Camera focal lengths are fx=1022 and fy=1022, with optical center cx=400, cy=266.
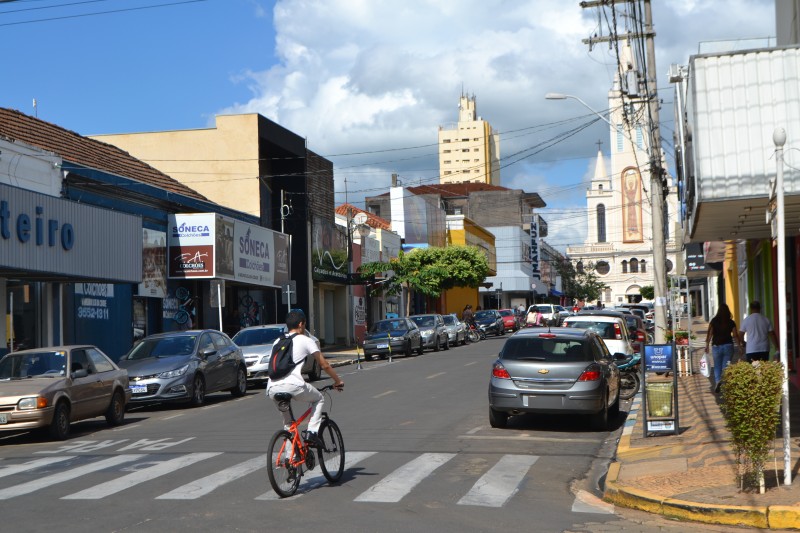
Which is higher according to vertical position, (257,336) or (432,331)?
(257,336)

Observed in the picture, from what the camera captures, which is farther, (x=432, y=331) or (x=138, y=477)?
(x=432, y=331)

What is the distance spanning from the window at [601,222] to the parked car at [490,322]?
82.2 meters

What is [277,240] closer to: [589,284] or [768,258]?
[768,258]

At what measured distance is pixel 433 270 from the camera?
193 ft

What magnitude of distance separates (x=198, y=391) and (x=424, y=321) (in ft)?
74.8

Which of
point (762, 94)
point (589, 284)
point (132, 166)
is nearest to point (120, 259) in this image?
point (132, 166)

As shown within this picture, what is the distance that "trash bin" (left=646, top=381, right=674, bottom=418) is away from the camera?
13.9 m

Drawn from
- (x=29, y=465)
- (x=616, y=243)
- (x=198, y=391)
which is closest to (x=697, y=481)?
(x=29, y=465)

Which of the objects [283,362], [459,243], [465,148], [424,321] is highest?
[465,148]

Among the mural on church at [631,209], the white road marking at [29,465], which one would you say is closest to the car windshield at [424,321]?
the white road marking at [29,465]

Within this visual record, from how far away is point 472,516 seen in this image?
9062 millimetres

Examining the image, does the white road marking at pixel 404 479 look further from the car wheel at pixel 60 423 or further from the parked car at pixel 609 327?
the parked car at pixel 609 327

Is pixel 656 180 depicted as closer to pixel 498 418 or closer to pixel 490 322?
pixel 498 418

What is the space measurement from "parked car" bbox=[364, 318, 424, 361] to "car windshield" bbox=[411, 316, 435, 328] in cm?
208
